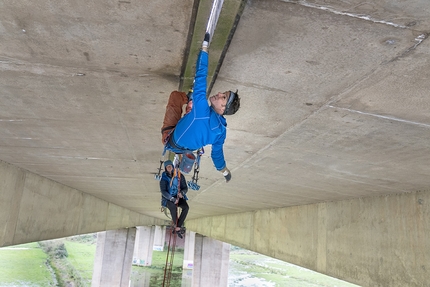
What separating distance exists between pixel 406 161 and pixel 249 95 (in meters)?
2.28

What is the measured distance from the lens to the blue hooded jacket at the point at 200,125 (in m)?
2.91

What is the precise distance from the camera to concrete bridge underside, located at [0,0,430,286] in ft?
7.80

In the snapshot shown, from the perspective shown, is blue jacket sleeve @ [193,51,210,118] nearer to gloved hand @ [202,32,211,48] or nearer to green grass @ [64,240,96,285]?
gloved hand @ [202,32,211,48]

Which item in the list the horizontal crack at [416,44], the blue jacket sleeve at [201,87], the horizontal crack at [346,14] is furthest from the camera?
the blue jacket sleeve at [201,87]

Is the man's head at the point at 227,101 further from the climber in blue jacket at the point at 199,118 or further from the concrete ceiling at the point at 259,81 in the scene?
the concrete ceiling at the point at 259,81

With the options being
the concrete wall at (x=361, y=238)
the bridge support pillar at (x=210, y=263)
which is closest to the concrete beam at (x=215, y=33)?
the concrete wall at (x=361, y=238)

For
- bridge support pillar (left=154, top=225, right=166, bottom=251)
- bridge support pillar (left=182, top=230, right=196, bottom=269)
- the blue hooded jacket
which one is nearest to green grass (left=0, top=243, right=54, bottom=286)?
bridge support pillar (left=154, top=225, right=166, bottom=251)

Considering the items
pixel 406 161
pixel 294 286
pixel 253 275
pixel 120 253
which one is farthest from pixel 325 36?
pixel 253 275

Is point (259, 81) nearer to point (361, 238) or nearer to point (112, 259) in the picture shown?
point (361, 238)

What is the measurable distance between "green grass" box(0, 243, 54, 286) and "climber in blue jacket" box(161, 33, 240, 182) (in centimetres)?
4496

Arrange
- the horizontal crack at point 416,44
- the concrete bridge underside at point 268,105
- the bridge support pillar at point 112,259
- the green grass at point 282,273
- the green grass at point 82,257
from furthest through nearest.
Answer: the green grass at point 82,257, the green grass at point 282,273, the bridge support pillar at point 112,259, the concrete bridge underside at point 268,105, the horizontal crack at point 416,44

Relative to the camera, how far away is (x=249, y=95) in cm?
345

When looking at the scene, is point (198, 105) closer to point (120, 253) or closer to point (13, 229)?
point (13, 229)

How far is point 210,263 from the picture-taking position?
77.4 feet
